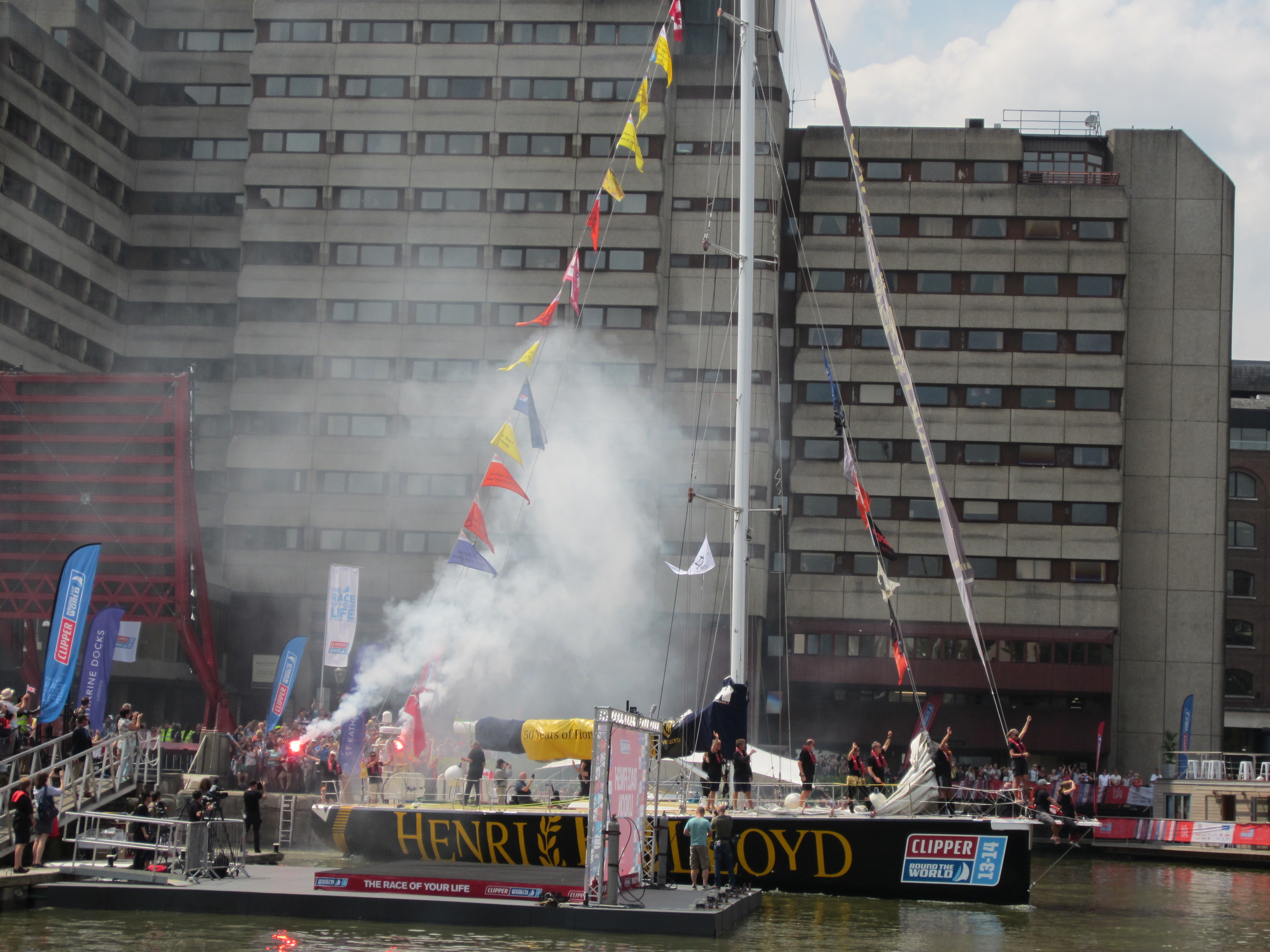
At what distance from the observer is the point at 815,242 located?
6919cm

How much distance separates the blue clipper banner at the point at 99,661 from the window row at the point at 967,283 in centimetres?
4112

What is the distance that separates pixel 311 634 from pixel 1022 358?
3705 centimetres

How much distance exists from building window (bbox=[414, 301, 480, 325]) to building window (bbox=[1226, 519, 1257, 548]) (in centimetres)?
4784

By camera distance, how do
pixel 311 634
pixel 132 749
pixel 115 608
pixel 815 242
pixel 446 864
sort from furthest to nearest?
pixel 815 242 → pixel 311 634 → pixel 115 608 → pixel 132 749 → pixel 446 864

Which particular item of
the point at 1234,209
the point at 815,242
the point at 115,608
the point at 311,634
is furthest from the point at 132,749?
the point at 1234,209

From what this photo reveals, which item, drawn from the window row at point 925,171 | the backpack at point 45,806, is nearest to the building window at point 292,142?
the window row at point 925,171

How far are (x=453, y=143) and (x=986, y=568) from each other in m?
33.4

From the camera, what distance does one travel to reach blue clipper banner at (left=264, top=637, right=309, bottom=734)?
42.1 meters

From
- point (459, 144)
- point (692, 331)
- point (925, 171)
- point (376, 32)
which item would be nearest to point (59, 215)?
point (376, 32)

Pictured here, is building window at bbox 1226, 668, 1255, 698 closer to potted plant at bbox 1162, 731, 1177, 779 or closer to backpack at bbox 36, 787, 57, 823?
potted plant at bbox 1162, 731, 1177, 779

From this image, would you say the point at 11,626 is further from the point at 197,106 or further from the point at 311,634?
the point at 197,106

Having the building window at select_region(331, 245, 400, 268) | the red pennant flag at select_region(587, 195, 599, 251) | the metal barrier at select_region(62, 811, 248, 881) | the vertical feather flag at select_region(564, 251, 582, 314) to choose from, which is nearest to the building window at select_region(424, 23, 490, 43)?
the building window at select_region(331, 245, 400, 268)

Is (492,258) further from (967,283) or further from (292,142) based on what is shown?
(967,283)

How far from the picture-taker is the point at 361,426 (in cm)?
6600
